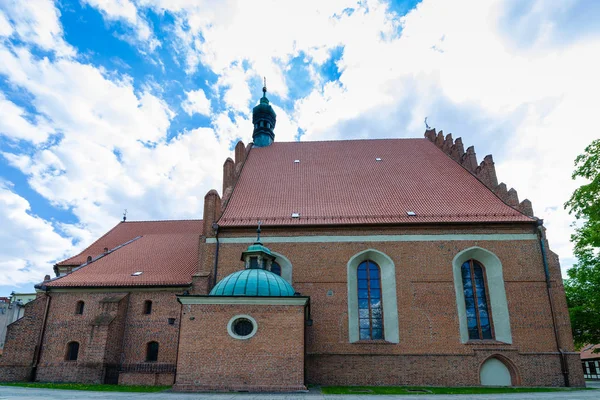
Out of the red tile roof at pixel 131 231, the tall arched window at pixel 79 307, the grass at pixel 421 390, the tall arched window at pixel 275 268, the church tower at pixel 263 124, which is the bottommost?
the grass at pixel 421 390

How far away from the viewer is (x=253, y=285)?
14797 millimetres

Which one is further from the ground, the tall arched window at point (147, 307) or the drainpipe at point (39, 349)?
the tall arched window at point (147, 307)

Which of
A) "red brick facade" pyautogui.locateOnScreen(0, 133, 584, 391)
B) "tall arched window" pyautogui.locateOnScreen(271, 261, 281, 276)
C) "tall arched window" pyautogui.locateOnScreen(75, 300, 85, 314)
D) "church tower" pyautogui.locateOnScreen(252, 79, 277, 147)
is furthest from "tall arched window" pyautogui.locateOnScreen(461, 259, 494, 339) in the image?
"tall arched window" pyautogui.locateOnScreen(75, 300, 85, 314)

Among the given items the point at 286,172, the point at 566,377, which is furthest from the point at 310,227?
the point at 566,377

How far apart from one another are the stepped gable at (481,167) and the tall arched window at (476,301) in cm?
347

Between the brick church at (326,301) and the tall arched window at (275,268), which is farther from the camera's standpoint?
the tall arched window at (275,268)

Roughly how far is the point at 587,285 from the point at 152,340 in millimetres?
22522

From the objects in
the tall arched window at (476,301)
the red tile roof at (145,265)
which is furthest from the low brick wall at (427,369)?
the red tile roof at (145,265)

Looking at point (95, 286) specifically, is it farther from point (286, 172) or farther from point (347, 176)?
point (347, 176)

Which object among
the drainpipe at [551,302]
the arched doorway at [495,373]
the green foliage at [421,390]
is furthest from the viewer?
the arched doorway at [495,373]

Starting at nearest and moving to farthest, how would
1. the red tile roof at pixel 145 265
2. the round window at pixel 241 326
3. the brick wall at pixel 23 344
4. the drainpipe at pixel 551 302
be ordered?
the round window at pixel 241 326 < the drainpipe at pixel 551 302 < the brick wall at pixel 23 344 < the red tile roof at pixel 145 265

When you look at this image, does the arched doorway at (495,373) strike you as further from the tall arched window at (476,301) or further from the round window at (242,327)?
the round window at (242,327)

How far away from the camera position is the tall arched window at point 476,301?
16.8 m

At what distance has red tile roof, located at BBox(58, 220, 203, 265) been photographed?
2484cm
